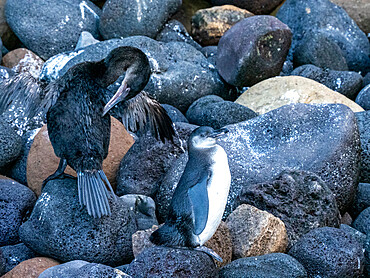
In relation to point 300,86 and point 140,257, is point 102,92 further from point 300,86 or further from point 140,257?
point 300,86

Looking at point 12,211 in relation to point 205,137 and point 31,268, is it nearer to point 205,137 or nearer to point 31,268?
point 31,268

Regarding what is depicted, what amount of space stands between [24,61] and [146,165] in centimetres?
373

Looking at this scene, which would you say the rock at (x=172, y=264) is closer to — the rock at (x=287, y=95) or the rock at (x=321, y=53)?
the rock at (x=287, y=95)

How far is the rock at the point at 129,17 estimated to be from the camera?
9297 mm

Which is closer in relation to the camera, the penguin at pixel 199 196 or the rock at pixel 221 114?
the penguin at pixel 199 196

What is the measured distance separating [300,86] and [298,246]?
327cm

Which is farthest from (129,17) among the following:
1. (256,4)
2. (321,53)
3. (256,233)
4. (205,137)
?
(205,137)

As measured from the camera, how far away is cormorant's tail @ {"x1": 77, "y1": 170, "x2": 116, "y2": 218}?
4.77 meters

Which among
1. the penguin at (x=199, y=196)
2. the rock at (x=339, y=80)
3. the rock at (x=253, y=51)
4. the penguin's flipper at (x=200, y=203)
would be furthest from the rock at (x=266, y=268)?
the rock at (x=339, y=80)

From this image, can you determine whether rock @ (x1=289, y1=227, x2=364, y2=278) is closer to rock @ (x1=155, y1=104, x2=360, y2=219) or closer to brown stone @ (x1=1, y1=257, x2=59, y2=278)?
rock @ (x1=155, y1=104, x2=360, y2=219)

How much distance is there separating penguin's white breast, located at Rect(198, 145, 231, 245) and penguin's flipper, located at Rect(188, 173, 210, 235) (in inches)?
1.2

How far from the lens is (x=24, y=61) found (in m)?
9.05

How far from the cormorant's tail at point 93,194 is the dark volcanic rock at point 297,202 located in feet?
4.33

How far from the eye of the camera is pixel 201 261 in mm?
4137
